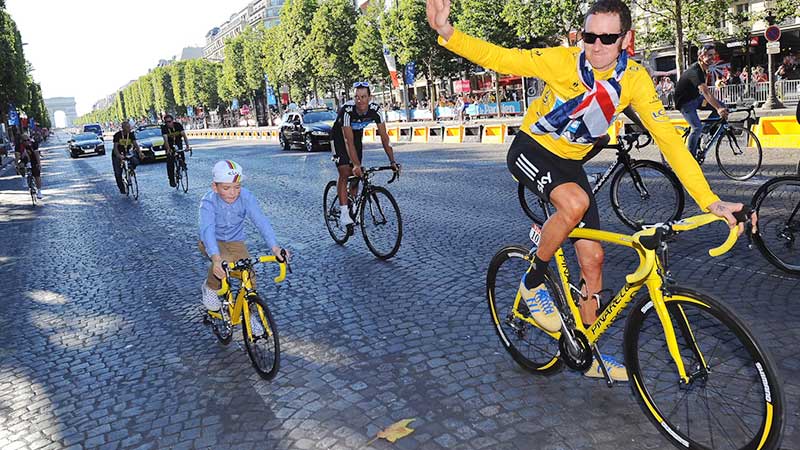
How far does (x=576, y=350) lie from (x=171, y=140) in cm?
1401

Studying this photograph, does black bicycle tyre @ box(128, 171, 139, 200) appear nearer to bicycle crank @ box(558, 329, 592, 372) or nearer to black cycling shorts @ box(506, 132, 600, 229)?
black cycling shorts @ box(506, 132, 600, 229)

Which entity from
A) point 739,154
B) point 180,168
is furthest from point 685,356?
point 180,168

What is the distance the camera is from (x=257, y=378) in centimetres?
419

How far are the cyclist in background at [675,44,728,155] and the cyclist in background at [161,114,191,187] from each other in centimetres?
1046

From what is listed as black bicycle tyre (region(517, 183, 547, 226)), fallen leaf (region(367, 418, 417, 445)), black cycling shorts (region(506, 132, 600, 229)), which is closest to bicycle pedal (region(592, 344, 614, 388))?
black cycling shorts (region(506, 132, 600, 229))

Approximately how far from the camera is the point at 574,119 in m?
3.26

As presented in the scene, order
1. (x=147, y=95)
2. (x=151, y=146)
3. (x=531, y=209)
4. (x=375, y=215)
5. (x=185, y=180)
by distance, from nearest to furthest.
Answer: (x=375, y=215) < (x=531, y=209) < (x=185, y=180) < (x=151, y=146) < (x=147, y=95)

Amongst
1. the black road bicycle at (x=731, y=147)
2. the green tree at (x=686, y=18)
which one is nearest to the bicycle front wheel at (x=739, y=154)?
the black road bicycle at (x=731, y=147)

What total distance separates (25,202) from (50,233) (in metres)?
6.68

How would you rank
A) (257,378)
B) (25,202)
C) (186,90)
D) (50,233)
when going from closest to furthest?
(257,378)
(50,233)
(25,202)
(186,90)

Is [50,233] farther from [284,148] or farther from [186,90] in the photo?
[186,90]

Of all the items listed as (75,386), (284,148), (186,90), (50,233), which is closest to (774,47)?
(284,148)

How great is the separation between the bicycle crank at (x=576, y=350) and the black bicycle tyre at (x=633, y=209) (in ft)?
12.5

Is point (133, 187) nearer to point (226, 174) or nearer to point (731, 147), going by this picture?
point (226, 174)
